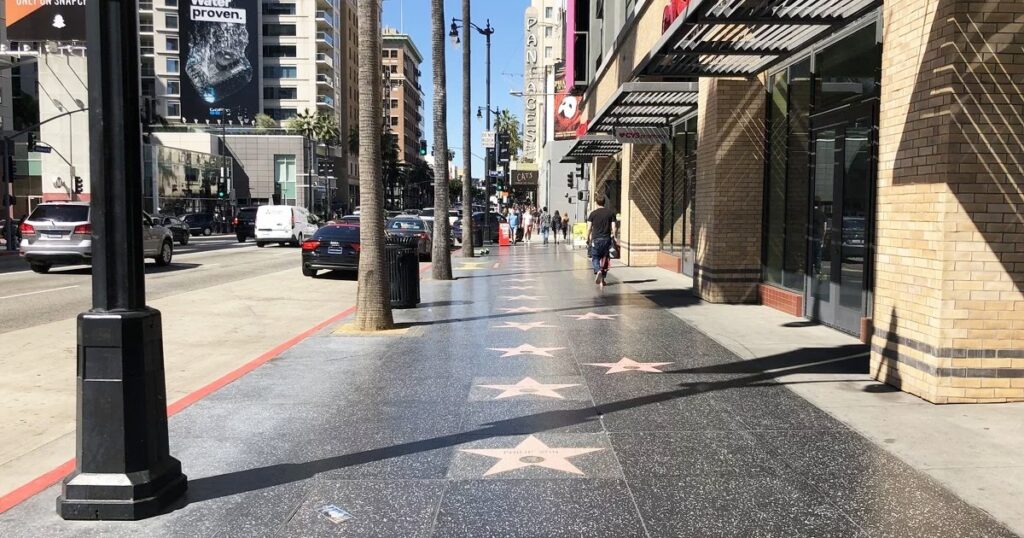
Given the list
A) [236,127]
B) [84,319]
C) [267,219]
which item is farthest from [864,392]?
[236,127]

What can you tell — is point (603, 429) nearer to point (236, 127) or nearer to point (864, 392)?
point (864, 392)

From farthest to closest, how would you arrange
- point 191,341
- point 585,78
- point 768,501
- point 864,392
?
1. point 585,78
2. point 191,341
3. point 864,392
4. point 768,501

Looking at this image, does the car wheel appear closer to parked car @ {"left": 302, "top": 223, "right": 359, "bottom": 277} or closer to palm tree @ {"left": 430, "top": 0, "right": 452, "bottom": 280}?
parked car @ {"left": 302, "top": 223, "right": 359, "bottom": 277}

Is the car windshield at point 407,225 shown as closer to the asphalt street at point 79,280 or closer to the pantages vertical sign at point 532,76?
the asphalt street at point 79,280

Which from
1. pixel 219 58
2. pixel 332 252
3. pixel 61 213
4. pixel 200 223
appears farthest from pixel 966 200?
pixel 219 58

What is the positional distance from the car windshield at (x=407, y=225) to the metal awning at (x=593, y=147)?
6.02m

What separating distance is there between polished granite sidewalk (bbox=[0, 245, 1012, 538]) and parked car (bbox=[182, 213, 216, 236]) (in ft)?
163

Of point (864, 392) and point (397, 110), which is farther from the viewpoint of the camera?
point (397, 110)

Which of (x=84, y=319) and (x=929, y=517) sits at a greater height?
(x=84, y=319)

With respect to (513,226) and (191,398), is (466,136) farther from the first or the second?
(191,398)

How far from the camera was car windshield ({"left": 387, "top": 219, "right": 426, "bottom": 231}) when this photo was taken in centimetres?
2777

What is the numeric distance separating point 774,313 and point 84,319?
1026cm

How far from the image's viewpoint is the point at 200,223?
182ft

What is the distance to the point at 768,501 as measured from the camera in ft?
14.8
